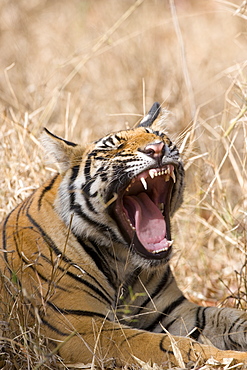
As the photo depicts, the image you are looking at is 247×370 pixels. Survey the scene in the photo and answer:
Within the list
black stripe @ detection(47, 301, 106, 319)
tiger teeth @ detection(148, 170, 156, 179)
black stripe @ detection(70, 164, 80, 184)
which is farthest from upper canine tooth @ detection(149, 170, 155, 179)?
black stripe @ detection(47, 301, 106, 319)

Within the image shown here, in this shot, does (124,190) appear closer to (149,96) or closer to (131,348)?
(131,348)

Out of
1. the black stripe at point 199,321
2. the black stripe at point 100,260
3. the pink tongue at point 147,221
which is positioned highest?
the pink tongue at point 147,221

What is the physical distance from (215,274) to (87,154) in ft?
5.40

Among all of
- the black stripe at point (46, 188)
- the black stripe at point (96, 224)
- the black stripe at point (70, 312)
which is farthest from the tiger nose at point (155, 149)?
the black stripe at point (70, 312)

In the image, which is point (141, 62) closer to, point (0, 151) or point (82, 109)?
point (82, 109)

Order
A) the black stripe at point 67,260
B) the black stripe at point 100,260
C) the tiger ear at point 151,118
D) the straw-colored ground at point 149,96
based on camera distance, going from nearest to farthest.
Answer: the black stripe at point 67,260
the black stripe at point 100,260
the tiger ear at point 151,118
the straw-colored ground at point 149,96

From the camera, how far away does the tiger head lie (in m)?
2.87

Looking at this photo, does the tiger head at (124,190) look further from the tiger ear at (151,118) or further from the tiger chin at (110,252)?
the tiger ear at (151,118)

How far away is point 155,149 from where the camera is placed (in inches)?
109

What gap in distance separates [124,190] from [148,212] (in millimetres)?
164

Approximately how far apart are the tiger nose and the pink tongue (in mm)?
309

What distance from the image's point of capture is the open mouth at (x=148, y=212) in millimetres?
2912

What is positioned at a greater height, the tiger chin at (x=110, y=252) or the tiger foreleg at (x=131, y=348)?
the tiger chin at (x=110, y=252)

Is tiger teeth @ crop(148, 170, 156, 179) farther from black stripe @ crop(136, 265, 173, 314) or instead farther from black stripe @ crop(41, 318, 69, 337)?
black stripe @ crop(41, 318, 69, 337)
